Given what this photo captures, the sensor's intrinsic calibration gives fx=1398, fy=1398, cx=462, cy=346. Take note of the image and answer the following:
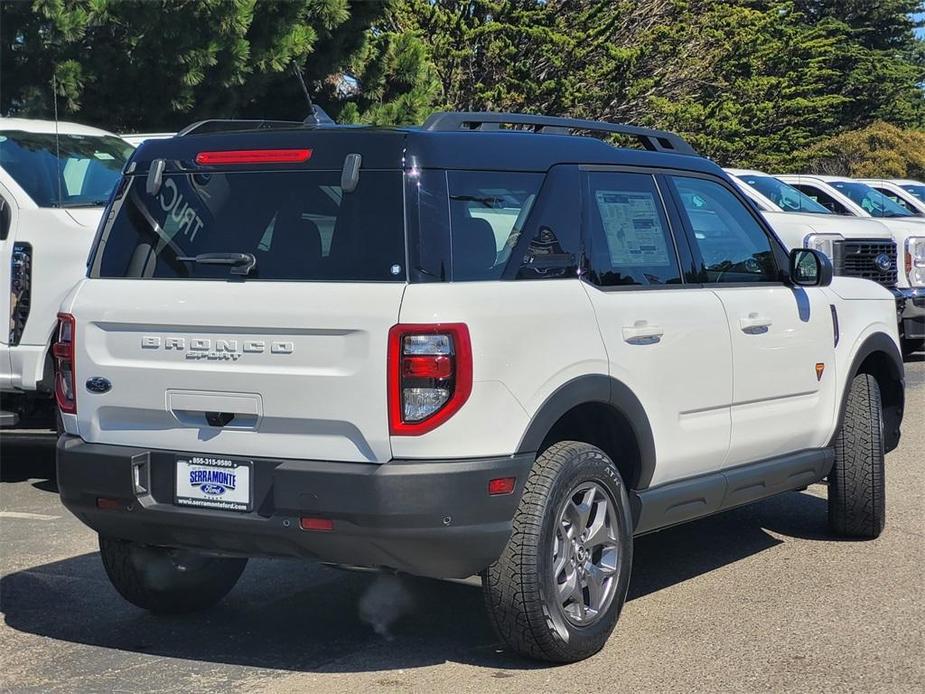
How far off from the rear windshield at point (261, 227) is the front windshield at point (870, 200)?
552 inches

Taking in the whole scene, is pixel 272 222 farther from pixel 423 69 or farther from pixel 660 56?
pixel 660 56

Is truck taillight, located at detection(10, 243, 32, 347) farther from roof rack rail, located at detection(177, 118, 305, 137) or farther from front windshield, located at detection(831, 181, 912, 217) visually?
front windshield, located at detection(831, 181, 912, 217)

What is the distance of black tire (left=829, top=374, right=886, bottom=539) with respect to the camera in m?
6.95

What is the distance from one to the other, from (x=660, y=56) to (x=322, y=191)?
2997 cm

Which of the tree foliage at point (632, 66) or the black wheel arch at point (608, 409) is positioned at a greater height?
the tree foliage at point (632, 66)

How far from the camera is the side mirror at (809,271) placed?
21.5ft

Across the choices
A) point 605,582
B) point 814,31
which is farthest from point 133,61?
point 814,31

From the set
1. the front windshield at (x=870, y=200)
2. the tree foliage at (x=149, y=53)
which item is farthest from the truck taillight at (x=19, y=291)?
the front windshield at (x=870, y=200)

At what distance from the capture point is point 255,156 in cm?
510

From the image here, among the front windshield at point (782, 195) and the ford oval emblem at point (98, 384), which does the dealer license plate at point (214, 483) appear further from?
the front windshield at point (782, 195)

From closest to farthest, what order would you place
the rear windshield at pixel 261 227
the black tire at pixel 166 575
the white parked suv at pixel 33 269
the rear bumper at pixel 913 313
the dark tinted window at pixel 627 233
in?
the rear windshield at pixel 261 227 → the dark tinted window at pixel 627 233 → the black tire at pixel 166 575 → the white parked suv at pixel 33 269 → the rear bumper at pixel 913 313

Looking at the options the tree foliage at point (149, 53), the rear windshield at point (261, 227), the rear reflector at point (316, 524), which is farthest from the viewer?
the tree foliage at point (149, 53)

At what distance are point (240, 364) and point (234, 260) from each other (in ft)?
1.30

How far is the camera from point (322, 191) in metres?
4.96
